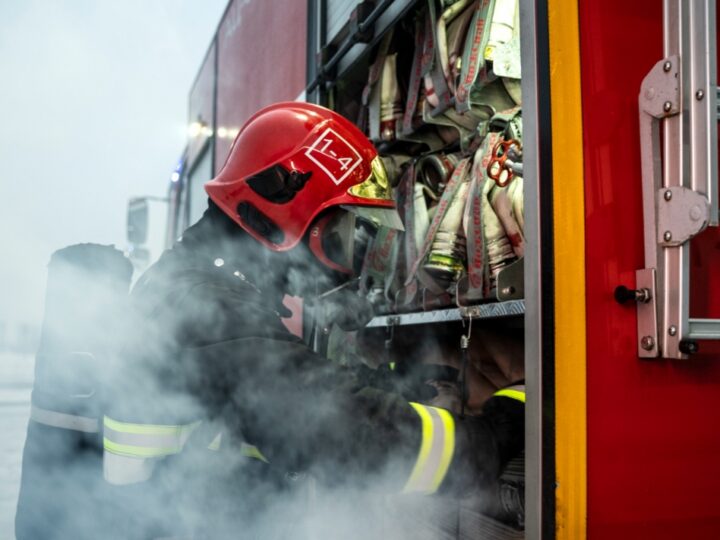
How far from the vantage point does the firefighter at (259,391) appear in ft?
4.64

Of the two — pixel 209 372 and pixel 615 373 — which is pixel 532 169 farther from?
pixel 209 372

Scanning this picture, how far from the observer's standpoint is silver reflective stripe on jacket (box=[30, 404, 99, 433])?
170cm

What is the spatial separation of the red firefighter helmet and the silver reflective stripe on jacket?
26.9 inches

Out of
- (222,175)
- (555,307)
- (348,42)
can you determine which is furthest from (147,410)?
(348,42)

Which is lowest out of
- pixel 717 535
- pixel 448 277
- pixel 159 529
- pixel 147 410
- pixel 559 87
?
pixel 159 529

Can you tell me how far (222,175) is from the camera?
1992 millimetres

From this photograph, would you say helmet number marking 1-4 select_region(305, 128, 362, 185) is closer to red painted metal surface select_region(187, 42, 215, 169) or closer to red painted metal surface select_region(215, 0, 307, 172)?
red painted metal surface select_region(215, 0, 307, 172)

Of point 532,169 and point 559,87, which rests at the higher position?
point 559,87

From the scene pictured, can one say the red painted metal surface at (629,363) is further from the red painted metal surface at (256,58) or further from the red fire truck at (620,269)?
the red painted metal surface at (256,58)

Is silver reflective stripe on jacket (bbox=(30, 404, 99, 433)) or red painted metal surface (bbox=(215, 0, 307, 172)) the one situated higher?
red painted metal surface (bbox=(215, 0, 307, 172))

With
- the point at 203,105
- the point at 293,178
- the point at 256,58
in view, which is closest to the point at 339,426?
the point at 293,178

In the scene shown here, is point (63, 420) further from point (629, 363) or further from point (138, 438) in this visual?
point (629, 363)

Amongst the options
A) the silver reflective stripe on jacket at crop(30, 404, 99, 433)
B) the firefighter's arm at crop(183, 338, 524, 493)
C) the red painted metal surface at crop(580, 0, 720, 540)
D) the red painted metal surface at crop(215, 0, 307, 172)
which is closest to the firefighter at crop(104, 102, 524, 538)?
the firefighter's arm at crop(183, 338, 524, 493)

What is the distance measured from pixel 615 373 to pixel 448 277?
1.06 metres
